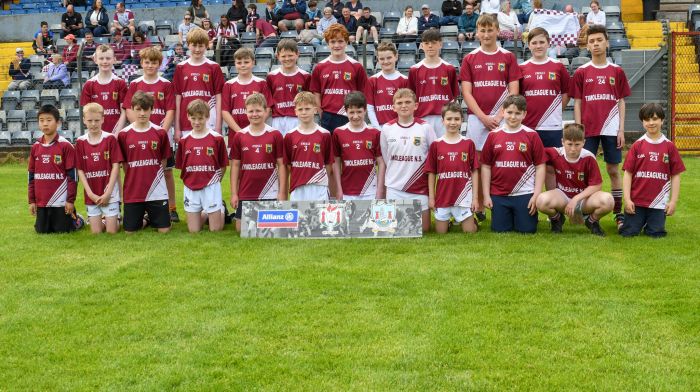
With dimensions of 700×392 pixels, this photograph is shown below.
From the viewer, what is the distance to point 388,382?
432cm

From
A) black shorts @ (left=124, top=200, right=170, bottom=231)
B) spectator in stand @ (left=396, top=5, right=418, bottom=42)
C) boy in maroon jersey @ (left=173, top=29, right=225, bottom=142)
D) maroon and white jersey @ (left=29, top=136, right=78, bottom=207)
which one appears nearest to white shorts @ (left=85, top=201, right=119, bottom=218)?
black shorts @ (left=124, top=200, right=170, bottom=231)

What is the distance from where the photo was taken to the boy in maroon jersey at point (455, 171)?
8352 mm

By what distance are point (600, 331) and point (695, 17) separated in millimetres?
16611

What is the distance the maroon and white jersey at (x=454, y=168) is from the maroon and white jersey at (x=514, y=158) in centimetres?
16

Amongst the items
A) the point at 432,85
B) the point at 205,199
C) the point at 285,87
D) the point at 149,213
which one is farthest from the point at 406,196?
the point at 149,213

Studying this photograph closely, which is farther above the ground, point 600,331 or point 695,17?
point 695,17

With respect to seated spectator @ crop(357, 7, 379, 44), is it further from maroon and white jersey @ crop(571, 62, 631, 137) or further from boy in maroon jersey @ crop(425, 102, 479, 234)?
boy in maroon jersey @ crop(425, 102, 479, 234)

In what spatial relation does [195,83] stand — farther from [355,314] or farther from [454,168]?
[355,314]

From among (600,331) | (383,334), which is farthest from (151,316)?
(600,331)

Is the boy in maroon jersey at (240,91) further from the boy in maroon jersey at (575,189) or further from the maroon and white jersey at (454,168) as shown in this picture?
the boy in maroon jersey at (575,189)

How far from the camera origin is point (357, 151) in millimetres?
8656

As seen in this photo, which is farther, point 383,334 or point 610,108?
point 610,108

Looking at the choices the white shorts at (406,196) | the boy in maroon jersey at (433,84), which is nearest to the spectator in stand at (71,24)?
the boy in maroon jersey at (433,84)

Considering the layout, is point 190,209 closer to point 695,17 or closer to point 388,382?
point 388,382
